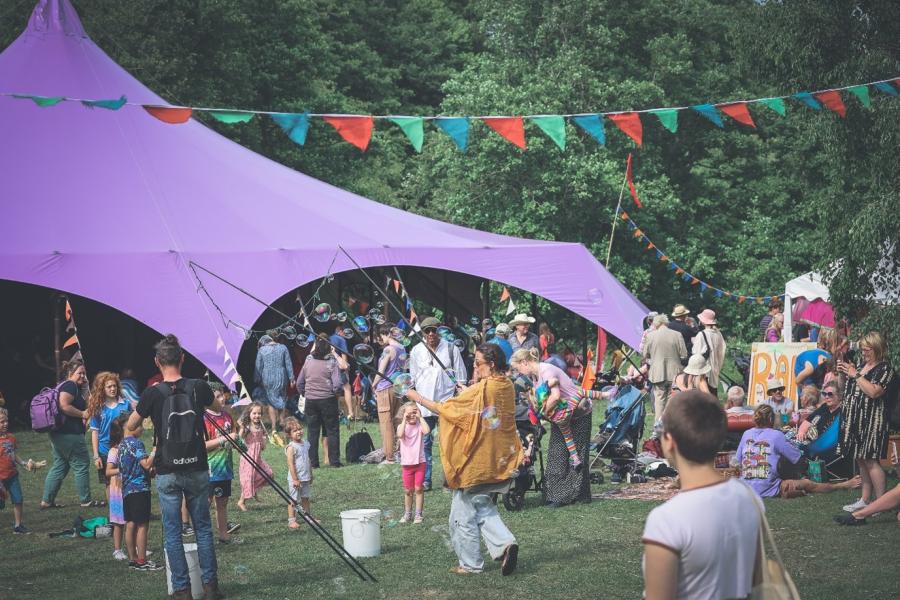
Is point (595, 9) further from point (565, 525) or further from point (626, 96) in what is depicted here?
point (565, 525)

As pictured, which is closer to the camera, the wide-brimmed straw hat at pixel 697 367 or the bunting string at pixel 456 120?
the bunting string at pixel 456 120

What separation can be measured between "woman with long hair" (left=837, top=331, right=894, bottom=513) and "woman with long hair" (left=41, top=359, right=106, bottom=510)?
6.21m

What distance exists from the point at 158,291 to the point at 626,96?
1830 centimetres

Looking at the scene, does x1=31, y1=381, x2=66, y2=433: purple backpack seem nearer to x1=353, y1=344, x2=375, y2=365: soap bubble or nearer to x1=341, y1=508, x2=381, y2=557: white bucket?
x1=353, y1=344, x2=375, y2=365: soap bubble

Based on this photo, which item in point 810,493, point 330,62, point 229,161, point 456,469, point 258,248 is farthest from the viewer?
point 330,62

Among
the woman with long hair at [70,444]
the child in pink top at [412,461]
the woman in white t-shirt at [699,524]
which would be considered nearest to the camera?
the woman in white t-shirt at [699,524]

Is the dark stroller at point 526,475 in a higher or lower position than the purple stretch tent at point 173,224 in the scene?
lower

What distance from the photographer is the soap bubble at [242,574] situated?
22.8 ft

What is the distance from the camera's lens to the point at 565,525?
8.39 m

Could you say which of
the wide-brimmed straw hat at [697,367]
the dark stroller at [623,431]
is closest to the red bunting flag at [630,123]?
the dark stroller at [623,431]

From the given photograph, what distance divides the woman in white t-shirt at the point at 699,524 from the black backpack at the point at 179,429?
3.82 m

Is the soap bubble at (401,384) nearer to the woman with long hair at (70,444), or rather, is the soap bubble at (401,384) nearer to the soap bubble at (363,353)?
the soap bubble at (363,353)

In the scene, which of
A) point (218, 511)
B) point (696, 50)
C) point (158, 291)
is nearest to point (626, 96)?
point (696, 50)

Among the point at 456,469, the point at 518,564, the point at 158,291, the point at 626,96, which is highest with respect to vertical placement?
the point at 626,96
